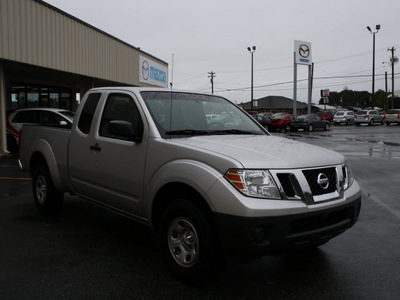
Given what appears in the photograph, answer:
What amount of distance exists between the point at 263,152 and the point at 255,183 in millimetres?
388

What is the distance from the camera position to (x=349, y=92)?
523 feet

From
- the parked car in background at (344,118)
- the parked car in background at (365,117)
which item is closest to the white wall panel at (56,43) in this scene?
the parked car in background at (365,117)

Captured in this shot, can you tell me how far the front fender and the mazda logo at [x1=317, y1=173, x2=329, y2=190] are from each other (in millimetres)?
859

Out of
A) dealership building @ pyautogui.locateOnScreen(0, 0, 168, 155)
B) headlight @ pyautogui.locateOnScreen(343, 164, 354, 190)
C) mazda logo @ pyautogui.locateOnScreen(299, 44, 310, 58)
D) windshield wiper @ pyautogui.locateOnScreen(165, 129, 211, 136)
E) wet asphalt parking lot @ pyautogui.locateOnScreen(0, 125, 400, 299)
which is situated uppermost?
mazda logo @ pyautogui.locateOnScreen(299, 44, 310, 58)

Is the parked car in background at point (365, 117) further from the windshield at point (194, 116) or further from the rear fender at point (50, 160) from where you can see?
the rear fender at point (50, 160)

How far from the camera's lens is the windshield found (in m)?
3.92

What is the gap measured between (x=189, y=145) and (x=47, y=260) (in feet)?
6.43

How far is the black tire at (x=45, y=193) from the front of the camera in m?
5.33

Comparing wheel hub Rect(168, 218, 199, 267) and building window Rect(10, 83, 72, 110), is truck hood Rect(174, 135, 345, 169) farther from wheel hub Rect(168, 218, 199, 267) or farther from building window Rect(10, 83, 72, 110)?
building window Rect(10, 83, 72, 110)

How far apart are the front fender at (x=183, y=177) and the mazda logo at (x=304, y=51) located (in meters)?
41.8

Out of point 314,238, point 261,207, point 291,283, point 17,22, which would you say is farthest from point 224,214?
point 17,22

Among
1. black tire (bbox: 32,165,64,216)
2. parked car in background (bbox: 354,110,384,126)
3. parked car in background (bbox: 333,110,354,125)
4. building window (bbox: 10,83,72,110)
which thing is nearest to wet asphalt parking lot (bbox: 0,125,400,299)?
black tire (bbox: 32,165,64,216)

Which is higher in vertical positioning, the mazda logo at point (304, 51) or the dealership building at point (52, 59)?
the mazda logo at point (304, 51)

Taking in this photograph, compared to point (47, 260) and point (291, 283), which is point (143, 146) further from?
point (291, 283)
